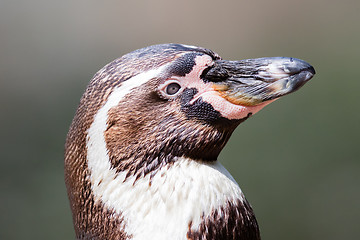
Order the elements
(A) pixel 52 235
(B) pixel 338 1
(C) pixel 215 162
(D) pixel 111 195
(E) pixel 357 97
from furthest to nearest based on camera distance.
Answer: (B) pixel 338 1, (E) pixel 357 97, (A) pixel 52 235, (C) pixel 215 162, (D) pixel 111 195

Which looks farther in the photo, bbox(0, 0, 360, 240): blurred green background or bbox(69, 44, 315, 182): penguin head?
bbox(0, 0, 360, 240): blurred green background

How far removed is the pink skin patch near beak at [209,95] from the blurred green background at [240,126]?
7.48 ft

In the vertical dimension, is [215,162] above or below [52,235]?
above

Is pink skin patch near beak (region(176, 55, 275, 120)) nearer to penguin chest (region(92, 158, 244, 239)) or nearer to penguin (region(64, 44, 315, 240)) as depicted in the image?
penguin (region(64, 44, 315, 240))

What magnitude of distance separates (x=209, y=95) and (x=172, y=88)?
10cm

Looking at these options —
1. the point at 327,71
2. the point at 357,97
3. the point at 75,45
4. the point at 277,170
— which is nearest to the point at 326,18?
the point at 327,71

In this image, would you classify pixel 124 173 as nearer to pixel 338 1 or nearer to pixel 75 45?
pixel 75 45

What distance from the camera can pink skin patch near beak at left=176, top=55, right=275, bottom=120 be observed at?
1369 mm

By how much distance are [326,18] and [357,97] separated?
135 centimetres

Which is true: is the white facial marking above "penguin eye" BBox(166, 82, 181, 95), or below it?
below

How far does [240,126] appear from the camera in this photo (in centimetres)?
390

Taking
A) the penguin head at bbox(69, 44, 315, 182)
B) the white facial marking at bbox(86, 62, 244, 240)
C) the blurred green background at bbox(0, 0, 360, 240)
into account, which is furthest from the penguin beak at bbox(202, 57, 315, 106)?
the blurred green background at bbox(0, 0, 360, 240)

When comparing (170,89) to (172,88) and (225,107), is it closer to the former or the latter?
(172,88)

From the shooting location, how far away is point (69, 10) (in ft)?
15.7
